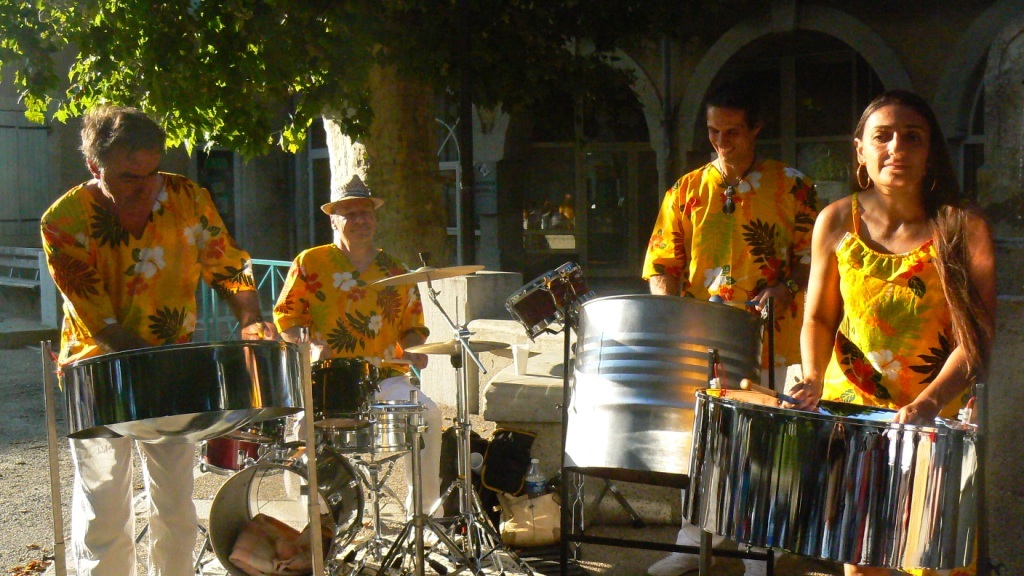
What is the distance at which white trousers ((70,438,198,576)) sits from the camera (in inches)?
107

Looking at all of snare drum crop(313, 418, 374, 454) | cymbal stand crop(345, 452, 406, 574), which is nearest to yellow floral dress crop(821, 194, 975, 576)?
snare drum crop(313, 418, 374, 454)

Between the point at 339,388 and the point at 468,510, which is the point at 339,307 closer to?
the point at 339,388

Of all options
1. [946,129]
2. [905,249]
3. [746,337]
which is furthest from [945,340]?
[946,129]

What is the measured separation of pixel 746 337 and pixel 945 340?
0.63 meters

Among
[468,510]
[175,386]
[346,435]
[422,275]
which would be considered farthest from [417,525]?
[175,386]

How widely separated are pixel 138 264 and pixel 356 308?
1145 millimetres

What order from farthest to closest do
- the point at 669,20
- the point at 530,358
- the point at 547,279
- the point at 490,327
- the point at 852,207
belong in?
1. the point at 669,20
2. the point at 490,327
3. the point at 530,358
4. the point at 547,279
5. the point at 852,207

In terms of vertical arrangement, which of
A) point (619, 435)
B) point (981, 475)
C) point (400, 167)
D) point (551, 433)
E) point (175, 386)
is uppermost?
point (400, 167)

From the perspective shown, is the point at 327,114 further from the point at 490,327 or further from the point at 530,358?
the point at 530,358

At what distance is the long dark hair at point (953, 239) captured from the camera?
6.74 ft

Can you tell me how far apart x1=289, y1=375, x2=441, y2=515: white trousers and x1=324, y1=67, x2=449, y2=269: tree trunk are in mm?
2567

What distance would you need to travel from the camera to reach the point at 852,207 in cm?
231

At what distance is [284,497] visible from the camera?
130 inches

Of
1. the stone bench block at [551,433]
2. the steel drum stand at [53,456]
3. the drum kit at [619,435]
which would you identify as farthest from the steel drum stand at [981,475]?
the stone bench block at [551,433]
